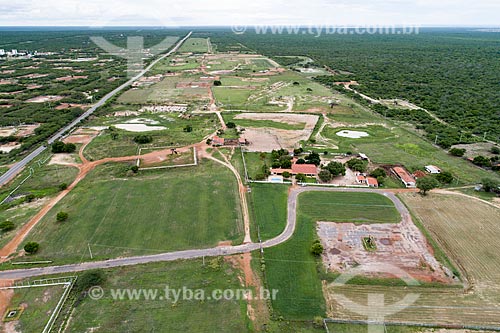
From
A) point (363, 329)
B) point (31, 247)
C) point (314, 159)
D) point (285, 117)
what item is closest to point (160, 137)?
point (285, 117)

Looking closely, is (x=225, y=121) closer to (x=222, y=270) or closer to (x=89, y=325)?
(x=222, y=270)

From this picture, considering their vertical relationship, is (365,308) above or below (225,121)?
below

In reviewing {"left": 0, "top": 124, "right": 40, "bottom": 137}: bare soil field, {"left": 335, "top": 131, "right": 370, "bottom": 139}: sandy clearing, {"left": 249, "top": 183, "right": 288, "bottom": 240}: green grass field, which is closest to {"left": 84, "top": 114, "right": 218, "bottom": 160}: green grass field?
{"left": 0, "top": 124, "right": 40, "bottom": 137}: bare soil field

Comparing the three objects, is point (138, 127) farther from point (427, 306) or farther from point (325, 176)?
point (427, 306)

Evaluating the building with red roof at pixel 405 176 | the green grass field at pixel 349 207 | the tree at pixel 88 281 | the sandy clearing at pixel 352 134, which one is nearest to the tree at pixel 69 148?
the tree at pixel 88 281

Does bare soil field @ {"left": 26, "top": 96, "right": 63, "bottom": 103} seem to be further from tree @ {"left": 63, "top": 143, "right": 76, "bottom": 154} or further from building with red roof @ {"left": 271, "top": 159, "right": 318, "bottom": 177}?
building with red roof @ {"left": 271, "top": 159, "right": 318, "bottom": 177}

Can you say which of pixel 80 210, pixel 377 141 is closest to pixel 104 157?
pixel 80 210
